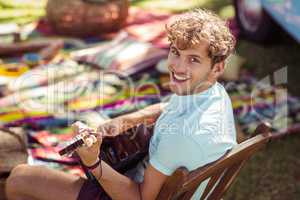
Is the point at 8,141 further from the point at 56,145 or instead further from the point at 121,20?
the point at 121,20

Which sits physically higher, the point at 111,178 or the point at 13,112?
the point at 111,178

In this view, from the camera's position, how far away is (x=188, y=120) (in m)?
1.88

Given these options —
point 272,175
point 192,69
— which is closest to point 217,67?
point 192,69

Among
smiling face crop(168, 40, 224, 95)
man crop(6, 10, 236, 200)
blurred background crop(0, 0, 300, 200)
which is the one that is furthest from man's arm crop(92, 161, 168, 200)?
blurred background crop(0, 0, 300, 200)

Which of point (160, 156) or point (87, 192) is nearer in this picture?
point (160, 156)

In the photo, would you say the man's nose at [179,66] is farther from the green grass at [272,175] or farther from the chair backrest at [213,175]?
the green grass at [272,175]

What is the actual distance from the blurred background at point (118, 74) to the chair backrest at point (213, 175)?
3.05 ft

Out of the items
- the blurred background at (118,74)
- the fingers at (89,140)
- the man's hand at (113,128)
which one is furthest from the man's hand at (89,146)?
the blurred background at (118,74)

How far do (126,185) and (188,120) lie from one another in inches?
12.5

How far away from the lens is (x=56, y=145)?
340 cm

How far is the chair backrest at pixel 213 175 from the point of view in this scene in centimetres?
175

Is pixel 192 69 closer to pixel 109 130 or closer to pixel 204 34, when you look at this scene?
pixel 204 34

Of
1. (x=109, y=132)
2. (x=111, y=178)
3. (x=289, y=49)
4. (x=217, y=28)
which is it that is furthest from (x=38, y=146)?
(x=289, y=49)

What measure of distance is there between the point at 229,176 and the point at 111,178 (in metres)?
0.43
